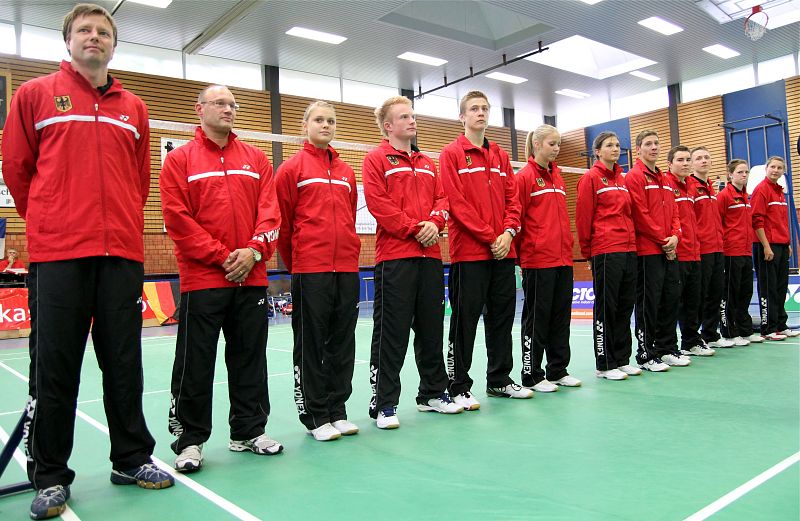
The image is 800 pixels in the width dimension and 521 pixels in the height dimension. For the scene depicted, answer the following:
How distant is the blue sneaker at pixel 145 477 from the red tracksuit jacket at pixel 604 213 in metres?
3.88

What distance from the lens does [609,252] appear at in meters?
5.36

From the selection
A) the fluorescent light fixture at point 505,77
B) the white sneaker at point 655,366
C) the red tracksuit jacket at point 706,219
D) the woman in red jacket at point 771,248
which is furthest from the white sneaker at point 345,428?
the fluorescent light fixture at point 505,77

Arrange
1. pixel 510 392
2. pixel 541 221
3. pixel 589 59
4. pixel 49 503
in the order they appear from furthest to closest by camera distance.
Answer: pixel 589 59
pixel 541 221
pixel 510 392
pixel 49 503

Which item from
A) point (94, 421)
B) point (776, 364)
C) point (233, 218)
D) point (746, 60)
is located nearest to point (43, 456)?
point (233, 218)

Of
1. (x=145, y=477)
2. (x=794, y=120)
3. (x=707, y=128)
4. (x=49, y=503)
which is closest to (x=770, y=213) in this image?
(x=145, y=477)

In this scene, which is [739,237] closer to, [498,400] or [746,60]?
[498,400]

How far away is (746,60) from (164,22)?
1631 cm

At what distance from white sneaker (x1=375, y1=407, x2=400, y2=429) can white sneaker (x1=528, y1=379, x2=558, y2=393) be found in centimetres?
143

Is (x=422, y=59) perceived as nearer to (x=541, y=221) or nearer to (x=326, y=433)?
(x=541, y=221)

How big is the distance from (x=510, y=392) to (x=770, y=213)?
192 inches

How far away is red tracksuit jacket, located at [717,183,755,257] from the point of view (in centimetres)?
743

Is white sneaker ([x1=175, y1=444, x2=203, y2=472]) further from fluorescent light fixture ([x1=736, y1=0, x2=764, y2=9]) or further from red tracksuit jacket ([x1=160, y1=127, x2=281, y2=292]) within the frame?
fluorescent light fixture ([x1=736, y1=0, x2=764, y2=9])

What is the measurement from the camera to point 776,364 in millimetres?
5688

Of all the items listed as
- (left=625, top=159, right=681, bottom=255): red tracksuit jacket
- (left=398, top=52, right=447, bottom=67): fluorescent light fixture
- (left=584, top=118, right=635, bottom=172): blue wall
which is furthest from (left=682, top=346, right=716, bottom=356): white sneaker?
(left=584, top=118, right=635, bottom=172): blue wall
